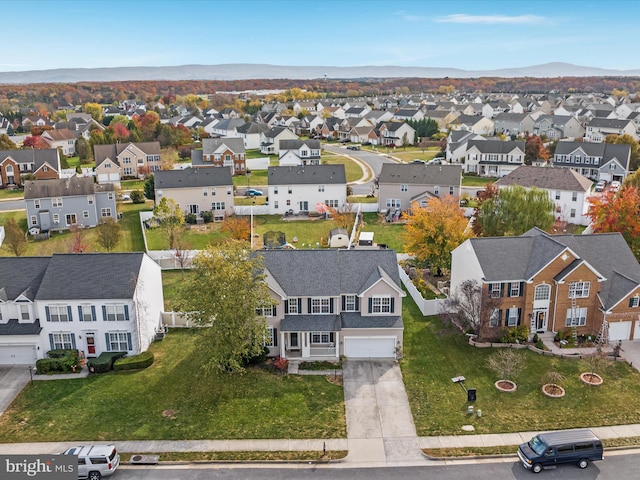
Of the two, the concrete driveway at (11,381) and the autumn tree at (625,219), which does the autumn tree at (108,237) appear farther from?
the autumn tree at (625,219)

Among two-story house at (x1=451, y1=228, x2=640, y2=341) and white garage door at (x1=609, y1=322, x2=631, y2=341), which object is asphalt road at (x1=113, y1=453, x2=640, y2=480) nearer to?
two-story house at (x1=451, y1=228, x2=640, y2=341)

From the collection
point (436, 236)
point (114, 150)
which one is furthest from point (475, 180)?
point (114, 150)

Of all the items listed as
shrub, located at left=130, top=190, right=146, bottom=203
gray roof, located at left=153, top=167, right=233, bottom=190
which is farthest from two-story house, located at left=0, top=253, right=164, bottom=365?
shrub, located at left=130, top=190, right=146, bottom=203

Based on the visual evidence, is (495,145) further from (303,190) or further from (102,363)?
(102,363)

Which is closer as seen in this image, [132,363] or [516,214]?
[132,363]

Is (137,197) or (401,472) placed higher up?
(137,197)

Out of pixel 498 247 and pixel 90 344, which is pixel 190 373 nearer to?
pixel 90 344
